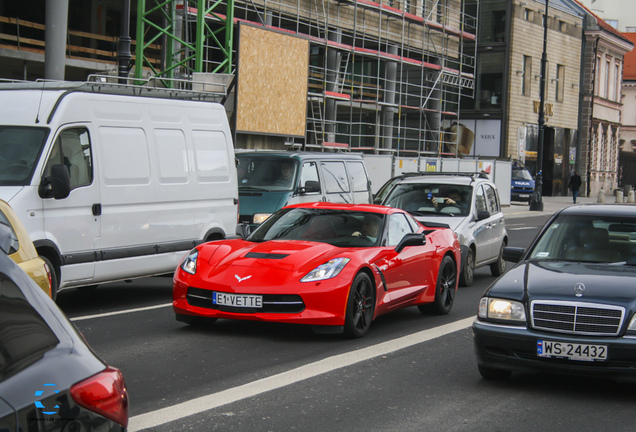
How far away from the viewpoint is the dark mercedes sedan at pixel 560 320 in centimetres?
662

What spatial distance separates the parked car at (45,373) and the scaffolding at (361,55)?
1033 inches

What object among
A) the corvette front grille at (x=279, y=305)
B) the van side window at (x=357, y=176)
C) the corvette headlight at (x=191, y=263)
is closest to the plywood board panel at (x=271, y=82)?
the van side window at (x=357, y=176)

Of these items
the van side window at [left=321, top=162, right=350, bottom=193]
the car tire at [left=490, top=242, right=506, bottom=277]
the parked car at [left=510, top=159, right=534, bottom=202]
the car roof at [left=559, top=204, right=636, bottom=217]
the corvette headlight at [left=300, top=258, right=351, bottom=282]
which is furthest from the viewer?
the parked car at [left=510, top=159, right=534, bottom=202]

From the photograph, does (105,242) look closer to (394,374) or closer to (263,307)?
(263,307)

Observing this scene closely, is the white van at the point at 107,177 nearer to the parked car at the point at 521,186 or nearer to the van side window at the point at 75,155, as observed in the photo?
the van side window at the point at 75,155

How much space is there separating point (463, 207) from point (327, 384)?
7.96 metres

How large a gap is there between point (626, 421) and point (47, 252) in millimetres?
6312

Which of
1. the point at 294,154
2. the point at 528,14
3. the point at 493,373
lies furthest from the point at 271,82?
the point at 528,14

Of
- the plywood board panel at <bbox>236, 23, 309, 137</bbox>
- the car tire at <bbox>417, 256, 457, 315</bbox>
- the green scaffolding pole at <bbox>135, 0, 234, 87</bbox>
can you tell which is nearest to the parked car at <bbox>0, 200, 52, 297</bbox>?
the car tire at <bbox>417, 256, 457, 315</bbox>

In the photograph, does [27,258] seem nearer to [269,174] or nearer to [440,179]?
[440,179]

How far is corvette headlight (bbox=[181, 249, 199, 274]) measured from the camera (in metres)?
9.30

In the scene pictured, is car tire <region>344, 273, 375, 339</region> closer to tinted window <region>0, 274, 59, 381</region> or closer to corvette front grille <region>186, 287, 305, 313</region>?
corvette front grille <region>186, 287, 305, 313</region>

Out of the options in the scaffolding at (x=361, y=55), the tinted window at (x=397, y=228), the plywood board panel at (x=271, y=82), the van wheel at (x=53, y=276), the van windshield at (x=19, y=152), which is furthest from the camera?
the scaffolding at (x=361, y=55)

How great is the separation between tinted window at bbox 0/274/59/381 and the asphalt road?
278 centimetres
